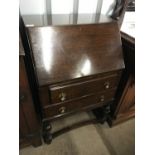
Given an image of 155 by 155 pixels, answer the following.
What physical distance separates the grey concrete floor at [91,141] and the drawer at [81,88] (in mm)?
591

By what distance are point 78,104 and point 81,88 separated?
18 centimetres

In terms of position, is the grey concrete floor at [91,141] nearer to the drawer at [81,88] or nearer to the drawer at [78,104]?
the drawer at [78,104]

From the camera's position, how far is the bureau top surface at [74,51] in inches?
33.7

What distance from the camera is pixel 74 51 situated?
94cm

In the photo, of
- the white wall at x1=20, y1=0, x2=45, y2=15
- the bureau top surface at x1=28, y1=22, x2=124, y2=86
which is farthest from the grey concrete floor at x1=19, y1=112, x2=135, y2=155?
the white wall at x1=20, y1=0, x2=45, y2=15

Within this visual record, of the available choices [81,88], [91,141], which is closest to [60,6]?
[81,88]

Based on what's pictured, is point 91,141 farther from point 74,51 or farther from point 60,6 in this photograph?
point 60,6

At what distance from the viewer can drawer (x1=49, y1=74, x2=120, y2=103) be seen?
3.11 ft
